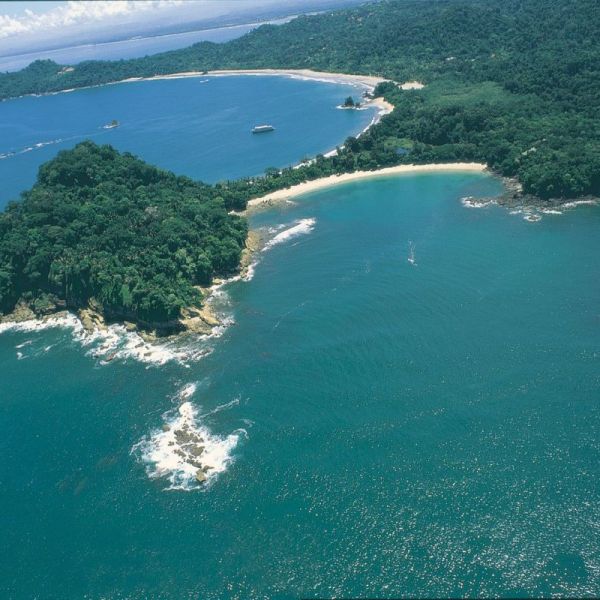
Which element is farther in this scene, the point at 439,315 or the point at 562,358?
the point at 439,315

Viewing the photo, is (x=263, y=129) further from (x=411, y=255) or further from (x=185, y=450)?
(x=185, y=450)

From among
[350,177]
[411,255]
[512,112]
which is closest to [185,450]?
[411,255]

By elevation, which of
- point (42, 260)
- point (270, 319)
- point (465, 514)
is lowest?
point (465, 514)

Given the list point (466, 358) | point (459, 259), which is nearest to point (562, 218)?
point (459, 259)

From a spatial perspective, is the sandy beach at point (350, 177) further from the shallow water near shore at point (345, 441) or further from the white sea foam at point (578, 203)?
the shallow water near shore at point (345, 441)

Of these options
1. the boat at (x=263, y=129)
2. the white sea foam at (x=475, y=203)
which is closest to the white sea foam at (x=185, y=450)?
the white sea foam at (x=475, y=203)

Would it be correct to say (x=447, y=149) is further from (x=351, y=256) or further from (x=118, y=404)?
(x=118, y=404)
